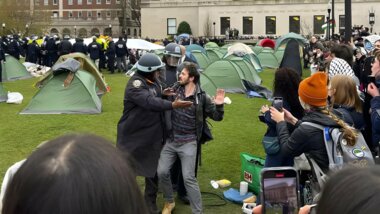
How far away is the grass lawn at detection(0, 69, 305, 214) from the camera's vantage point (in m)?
7.95

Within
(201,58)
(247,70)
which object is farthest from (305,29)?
(247,70)

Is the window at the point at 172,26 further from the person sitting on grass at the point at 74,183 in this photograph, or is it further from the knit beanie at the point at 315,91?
the person sitting on grass at the point at 74,183

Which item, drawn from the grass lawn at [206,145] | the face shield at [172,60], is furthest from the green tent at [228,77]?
the face shield at [172,60]

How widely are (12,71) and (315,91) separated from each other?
20023 millimetres

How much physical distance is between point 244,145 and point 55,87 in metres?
5.88

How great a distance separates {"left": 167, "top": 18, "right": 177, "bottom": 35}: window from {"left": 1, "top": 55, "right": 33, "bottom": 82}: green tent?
42.0m

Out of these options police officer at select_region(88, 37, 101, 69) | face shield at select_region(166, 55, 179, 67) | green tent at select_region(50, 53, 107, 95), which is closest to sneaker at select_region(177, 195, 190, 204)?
face shield at select_region(166, 55, 179, 67)

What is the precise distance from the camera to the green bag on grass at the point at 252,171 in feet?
22.3

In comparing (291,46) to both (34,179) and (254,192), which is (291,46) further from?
(34,179)

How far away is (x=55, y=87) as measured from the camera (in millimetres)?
13523

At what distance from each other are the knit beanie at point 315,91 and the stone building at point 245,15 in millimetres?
55183

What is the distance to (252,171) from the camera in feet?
22.6

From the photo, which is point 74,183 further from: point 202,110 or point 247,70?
point 247,70

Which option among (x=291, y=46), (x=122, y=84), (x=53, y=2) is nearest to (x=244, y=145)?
(x=291, y=46)
